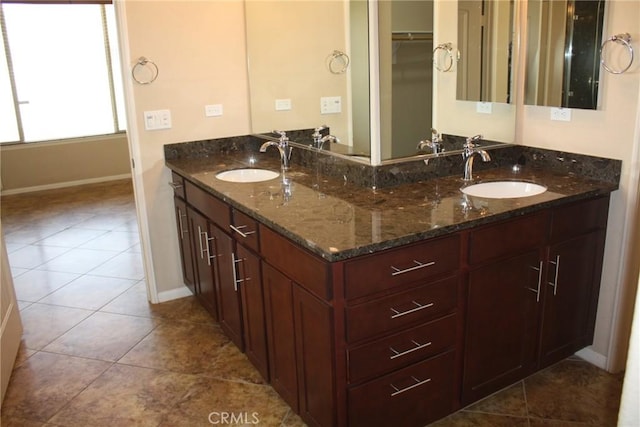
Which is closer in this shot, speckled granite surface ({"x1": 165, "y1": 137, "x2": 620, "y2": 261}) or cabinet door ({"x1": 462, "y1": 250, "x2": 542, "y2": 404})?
speckled granite surface ({"x1": 165, "y1": 137, "x2": 620, "y2": 261})

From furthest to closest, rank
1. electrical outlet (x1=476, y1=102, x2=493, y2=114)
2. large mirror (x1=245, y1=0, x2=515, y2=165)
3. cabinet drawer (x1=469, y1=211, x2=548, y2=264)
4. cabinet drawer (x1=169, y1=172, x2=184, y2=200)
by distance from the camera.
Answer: cabinet drawer (x1=169, y1=172, x2=184, y2=200) → electrical outlet (x1=476, y1=102, x2=493, y2=114) → large mirror (x1=245, y1=0, x2=515, y2=165) → cabinet drawer (x1=469, y1=211, x2=548, y2=264)

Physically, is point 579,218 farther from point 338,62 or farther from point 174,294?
point 174,294

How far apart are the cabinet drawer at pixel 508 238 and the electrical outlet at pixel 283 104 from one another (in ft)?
5.84

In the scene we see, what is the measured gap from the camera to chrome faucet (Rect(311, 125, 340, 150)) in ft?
9.97

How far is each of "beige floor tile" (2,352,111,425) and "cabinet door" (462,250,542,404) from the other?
76.2 inches

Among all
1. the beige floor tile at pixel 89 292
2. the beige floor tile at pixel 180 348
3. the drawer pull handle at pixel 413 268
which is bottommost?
the beige floor tile at pixel 180 348

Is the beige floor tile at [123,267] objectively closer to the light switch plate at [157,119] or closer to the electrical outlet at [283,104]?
the light switch plate at [157,119]

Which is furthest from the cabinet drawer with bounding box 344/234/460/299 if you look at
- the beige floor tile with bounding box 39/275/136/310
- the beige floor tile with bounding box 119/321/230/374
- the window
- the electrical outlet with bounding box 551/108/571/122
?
the window

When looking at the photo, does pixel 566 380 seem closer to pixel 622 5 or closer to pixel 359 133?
pixel 359 133

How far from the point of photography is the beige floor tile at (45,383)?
2594 millimetres

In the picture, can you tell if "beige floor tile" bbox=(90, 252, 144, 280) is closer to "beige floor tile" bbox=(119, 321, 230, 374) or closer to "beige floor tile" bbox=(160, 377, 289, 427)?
"beige floor tile" bbox=(119, 321, 230, 374)

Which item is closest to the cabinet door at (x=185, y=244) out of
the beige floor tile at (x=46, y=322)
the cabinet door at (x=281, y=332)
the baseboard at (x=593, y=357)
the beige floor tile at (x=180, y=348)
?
the beige floor tile at (x=180, y=348)

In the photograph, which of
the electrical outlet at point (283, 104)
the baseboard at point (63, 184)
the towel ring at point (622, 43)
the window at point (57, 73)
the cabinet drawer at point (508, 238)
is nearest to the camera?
the cabinet drawer at point (508, 238)

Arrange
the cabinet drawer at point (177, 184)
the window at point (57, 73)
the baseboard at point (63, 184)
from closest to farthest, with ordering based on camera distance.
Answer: the cabinet drawer at point (177, 184)
the window at point (57, 73)
the baseboard at point (63, 184)
